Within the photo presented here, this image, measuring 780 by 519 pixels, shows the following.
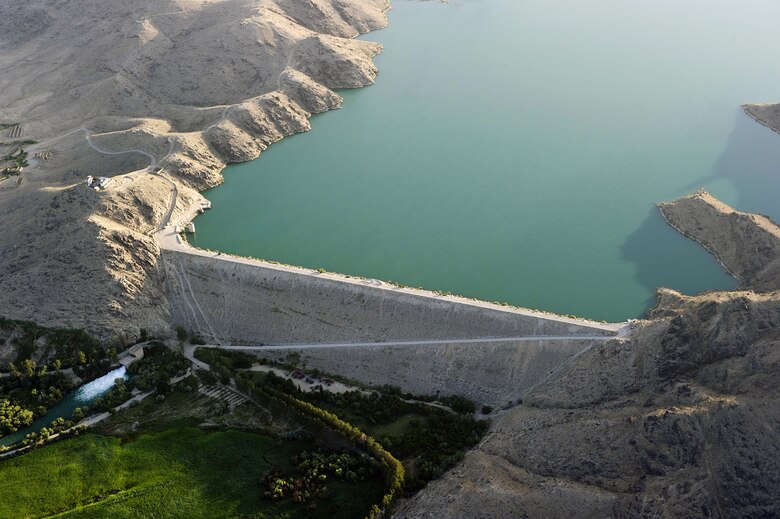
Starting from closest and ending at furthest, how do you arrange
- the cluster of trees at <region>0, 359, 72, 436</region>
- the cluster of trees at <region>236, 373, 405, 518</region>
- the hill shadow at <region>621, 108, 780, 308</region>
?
the cluster of trees at <region>236, 373, 405, 518</region> < the cluster of trees at <region>0, 359, 72, 436</region> < the hill shadow at <region>621, 108, 780, 308</region>

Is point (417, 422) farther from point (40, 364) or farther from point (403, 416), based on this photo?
point (40, 364)

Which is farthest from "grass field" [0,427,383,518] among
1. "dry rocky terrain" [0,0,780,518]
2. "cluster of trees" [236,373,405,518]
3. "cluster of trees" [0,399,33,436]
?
"dry rocky terrain" [0,0,780,518]

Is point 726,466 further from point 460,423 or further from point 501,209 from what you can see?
point 501,209

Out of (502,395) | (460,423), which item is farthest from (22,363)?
(502,395)

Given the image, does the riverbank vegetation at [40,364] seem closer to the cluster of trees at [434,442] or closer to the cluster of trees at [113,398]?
the cluster of trees at [113,398]

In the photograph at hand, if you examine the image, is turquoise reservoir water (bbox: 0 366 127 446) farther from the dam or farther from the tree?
the dam

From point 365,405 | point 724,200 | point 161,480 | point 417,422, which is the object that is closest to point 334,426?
point 365,405
